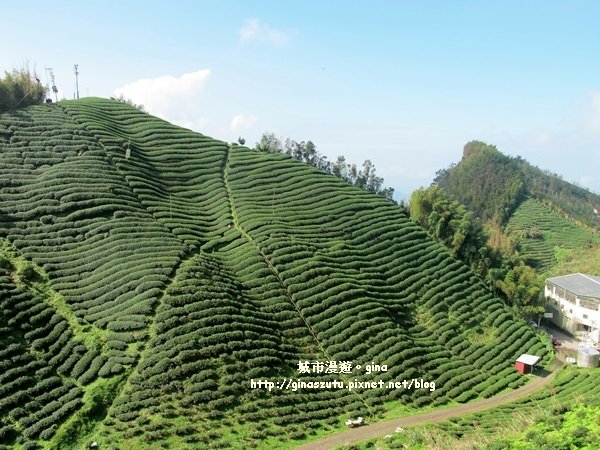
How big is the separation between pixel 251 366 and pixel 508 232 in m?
92.2

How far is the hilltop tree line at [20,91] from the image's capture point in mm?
65500

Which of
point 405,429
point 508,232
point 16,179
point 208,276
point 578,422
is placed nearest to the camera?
point 578,422

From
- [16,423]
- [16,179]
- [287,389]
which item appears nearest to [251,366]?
[287,389]

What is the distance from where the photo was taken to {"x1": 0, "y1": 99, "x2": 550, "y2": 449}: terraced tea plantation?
30156 millimetres

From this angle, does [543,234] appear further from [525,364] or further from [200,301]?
[200,301]

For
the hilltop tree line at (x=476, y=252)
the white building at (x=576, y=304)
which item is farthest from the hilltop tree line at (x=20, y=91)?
the white building at (x=576, y=304)

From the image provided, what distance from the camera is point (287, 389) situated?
112ft

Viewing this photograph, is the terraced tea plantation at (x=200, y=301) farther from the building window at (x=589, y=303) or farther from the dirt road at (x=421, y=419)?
the building window at (x=589, y=303)

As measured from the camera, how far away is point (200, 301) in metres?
37.0

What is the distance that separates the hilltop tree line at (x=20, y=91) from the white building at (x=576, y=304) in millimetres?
76282

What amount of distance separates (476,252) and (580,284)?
14978 millimetres

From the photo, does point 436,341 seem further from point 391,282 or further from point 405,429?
point 405,429

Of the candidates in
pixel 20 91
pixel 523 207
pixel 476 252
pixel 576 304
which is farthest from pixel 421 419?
pixel 523 207

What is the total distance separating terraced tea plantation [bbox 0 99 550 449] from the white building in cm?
1285
